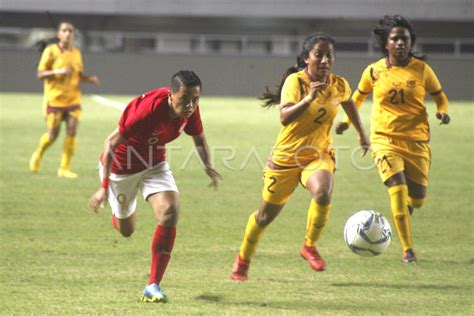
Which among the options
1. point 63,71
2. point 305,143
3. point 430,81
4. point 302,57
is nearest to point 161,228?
point 305,143

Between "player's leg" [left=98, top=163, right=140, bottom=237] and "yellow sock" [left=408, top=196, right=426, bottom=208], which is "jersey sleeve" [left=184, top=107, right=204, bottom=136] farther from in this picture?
"yellow sock" [left=408, top=196, right=426, bottom=208]

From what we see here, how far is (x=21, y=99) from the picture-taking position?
32.6 metres

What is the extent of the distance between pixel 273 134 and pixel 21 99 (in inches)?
534

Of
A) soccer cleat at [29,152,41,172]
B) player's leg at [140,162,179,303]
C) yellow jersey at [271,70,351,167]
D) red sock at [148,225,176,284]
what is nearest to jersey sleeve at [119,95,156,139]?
player's leg at [140,162,179,303]

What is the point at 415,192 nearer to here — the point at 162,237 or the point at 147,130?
the point at 162,237

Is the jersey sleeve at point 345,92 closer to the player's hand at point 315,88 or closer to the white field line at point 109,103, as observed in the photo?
the player's hand at point 315,88

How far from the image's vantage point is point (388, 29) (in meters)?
8.71

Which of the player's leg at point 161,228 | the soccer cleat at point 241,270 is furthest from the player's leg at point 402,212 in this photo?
the player's leg at point 161,228

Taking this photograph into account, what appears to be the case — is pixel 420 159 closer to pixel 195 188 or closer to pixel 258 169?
pixel 195 188

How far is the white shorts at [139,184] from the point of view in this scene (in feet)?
23.2

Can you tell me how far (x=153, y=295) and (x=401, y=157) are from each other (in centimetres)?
305

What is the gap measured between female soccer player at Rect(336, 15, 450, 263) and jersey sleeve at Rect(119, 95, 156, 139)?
2725mm

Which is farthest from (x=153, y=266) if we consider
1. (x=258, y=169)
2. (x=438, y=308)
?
(x=258, y=169)

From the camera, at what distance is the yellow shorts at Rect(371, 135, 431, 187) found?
8.63 m
